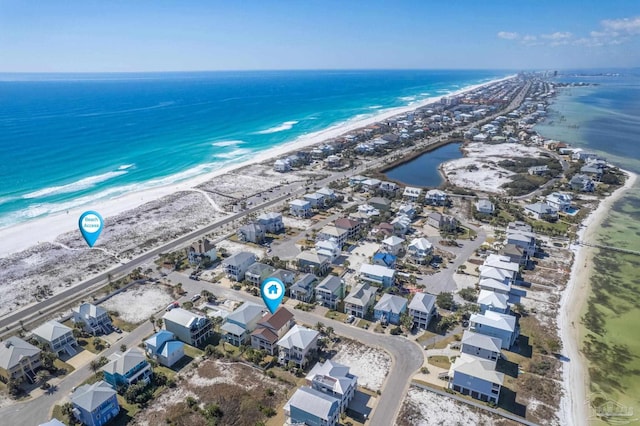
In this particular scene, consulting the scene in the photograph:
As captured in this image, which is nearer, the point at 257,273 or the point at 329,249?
the point at 257,273

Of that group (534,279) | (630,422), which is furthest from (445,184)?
(630,422)

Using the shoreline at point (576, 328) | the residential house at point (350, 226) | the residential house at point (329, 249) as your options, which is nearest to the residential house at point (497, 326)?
the shoreline at point (576, 328)

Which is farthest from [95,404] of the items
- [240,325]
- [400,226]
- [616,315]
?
[616,315]

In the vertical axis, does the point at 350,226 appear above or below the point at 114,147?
below

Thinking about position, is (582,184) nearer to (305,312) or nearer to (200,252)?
(305,312)

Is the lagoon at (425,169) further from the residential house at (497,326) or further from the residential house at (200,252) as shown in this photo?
the residential house at (497,326)

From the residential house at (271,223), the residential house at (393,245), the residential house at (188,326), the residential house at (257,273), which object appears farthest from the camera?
the residential house at (271,223)

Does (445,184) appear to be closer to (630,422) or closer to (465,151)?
(465,151)
